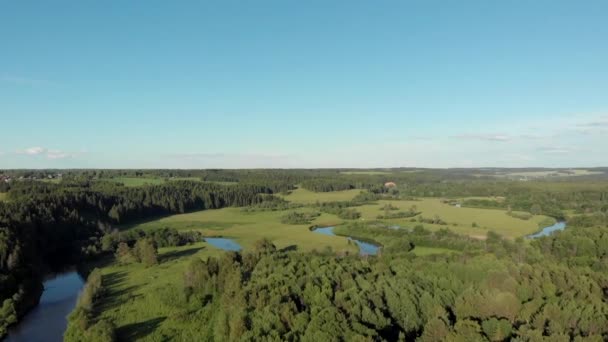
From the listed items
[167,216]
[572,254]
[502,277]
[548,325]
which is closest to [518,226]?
[572,254]

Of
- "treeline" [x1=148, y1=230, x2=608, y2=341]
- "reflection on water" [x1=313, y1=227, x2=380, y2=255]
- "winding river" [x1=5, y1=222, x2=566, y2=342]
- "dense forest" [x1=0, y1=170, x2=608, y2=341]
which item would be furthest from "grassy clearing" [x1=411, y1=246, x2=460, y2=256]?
"winding river" [x1=5, y1=222, x2=566, y2=342]

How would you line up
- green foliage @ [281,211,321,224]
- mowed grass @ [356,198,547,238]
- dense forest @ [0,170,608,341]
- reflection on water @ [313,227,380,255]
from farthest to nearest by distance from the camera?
green foliage @ [281,211,321,224]
mowed grass @ [356,198,547,238]
reflection on water @ [313,227,380,255]
dense forest @ [0,170,608,341]

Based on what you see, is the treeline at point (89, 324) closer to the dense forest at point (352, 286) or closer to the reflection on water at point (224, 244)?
the dense forest at point (352, 286)

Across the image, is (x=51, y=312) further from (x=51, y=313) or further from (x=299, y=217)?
(x=299, y=217)

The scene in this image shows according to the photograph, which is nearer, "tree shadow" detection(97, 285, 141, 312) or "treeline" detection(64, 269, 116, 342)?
"treeline" detection(64, 269, 116, 342)

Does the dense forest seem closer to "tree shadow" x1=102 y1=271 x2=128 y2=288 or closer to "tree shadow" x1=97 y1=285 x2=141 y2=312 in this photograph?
"tree shadow" x1=97 y1=285 x2=141 y2=312
